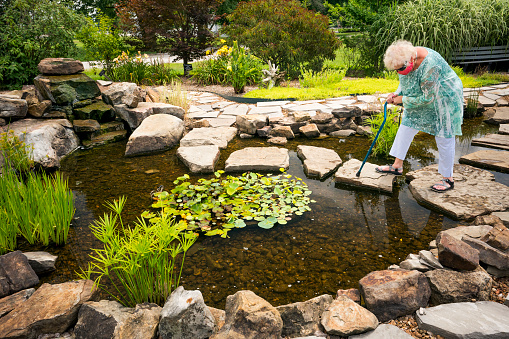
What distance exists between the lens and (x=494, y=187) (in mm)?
3662

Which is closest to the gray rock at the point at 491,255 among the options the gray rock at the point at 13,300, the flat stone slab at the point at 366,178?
the flat stone slab at the point at 366,178

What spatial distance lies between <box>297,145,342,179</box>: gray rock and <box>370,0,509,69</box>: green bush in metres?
6.45

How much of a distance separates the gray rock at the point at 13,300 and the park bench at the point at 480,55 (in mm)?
11460

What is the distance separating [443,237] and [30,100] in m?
6.23

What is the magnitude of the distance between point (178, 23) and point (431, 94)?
9.32 meters

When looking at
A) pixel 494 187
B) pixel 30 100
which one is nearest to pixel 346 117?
pixel 494 187

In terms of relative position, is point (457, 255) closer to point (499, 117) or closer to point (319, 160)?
point (319, 160)

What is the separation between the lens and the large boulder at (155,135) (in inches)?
202

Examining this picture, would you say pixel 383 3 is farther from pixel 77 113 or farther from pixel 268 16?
pixel 77 113

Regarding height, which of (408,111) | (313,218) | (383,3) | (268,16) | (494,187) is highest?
(383,3)

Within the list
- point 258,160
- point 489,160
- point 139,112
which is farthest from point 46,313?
point 489,160

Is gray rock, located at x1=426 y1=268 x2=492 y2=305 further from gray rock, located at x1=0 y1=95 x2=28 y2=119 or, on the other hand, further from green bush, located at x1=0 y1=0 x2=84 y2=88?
green bush, located at x1=0 y1=0 x2=84 y2=88

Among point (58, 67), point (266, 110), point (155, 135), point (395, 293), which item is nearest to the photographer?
point (395, 293)

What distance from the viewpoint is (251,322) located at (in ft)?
6.08
